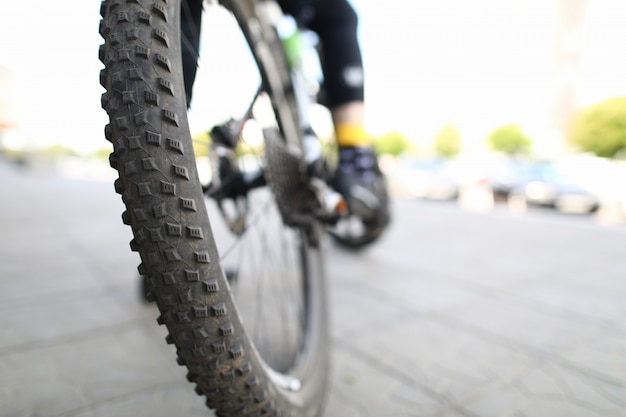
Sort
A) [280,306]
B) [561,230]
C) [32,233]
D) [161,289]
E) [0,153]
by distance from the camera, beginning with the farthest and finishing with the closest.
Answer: [0,153] → [561,230] → [32,233] → [280,306] → [161,289]

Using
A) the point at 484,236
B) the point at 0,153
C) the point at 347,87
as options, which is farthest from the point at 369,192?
the point at 0,153

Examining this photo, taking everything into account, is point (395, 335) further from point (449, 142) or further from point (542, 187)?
point (449, 142)

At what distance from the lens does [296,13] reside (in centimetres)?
159

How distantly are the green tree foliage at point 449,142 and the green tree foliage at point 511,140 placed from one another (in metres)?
2.95

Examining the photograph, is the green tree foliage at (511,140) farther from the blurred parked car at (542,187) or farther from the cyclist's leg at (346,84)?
the cyclist's leg at (346,84)

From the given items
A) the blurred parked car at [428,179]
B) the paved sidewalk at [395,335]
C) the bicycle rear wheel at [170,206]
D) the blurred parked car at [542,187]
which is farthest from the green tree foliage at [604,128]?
the bicycle rear wheel at [170,206]

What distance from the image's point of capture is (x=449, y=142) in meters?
33.9

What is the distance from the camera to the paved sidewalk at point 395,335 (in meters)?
0.99

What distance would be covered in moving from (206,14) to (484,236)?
2649 mm

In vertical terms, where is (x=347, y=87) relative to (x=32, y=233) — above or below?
above

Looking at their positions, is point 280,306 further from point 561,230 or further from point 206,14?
point 561,230

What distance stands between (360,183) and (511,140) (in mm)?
32569

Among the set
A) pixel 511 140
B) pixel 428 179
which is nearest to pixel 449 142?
pixel 511 140

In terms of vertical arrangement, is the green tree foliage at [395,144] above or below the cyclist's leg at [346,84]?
below
